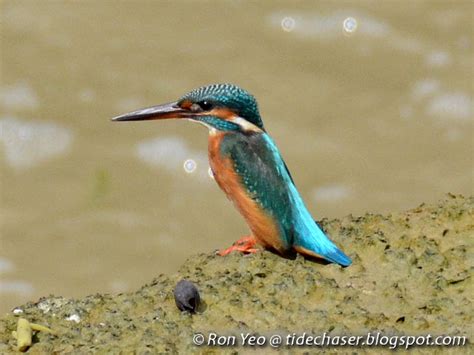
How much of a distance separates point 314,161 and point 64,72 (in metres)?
2.41

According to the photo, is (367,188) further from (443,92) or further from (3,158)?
(3,158)

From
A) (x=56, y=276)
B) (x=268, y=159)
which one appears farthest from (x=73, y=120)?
(x=268, y=159)

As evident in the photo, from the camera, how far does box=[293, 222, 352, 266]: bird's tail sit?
11.6 feet

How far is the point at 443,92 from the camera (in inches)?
371

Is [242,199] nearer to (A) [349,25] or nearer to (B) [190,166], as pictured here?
(B) [190,166]

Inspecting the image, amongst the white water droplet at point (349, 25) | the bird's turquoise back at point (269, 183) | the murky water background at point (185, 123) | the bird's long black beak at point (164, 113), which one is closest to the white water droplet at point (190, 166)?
the murky water background at point (185, 123)

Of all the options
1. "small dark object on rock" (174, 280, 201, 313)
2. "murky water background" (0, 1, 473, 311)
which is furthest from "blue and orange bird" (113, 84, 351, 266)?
"murky water background" (0, 1, 473, 311)

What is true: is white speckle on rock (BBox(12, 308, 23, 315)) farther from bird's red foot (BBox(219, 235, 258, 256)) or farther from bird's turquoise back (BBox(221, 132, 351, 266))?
bird's turquoise back (BBox(221, 132, 351, 266))

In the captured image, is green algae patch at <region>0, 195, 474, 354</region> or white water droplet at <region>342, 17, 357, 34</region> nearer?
green algae patch at <region>0, 195, 474, 354</region>

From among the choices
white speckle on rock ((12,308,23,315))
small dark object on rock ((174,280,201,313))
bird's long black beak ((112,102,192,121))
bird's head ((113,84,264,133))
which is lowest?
white speckle on rock ((12,308,23,315))

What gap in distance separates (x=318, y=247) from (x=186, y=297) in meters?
0.55

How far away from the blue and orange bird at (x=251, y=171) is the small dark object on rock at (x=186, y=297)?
458mm

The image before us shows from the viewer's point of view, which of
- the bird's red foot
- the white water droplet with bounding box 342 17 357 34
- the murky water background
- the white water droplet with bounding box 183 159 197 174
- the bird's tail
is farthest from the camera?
the white water droplet with bounding box 342 17 357 34

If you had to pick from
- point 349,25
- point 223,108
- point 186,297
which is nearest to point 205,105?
point 223,108
